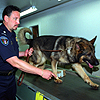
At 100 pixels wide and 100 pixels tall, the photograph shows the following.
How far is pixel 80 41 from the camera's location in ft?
4.59

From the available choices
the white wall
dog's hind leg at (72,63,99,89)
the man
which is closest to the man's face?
the man

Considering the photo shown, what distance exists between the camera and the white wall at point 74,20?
6.22 feet

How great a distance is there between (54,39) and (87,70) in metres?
0.91

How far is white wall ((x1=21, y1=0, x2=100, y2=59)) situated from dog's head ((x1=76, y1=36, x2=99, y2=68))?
68 cm

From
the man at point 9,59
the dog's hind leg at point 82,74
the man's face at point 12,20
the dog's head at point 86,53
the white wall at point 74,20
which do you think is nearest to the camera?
the man at point 9,59

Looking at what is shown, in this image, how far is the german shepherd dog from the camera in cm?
132

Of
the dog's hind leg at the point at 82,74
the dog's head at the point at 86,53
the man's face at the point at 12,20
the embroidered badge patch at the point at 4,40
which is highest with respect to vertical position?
the man's face at the point at 12,20

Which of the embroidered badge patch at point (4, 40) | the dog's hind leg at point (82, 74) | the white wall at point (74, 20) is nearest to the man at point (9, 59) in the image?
the embroidered badge patch at point (4, 40)

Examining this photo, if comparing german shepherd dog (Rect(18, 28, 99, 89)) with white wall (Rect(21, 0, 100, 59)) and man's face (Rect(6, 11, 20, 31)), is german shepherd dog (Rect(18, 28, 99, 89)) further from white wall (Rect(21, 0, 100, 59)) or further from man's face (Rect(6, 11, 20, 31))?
man's face (Rect(6, 11, 20, 31))

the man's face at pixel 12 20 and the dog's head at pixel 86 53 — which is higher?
the man's face at pixel 12 20

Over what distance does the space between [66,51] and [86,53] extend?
316mm

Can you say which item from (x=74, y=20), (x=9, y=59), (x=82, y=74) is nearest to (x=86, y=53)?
(x=82, y=74)

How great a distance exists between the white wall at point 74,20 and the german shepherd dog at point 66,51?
648mm

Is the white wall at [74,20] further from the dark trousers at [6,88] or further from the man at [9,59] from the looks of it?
the dark trousers at [6,88]
